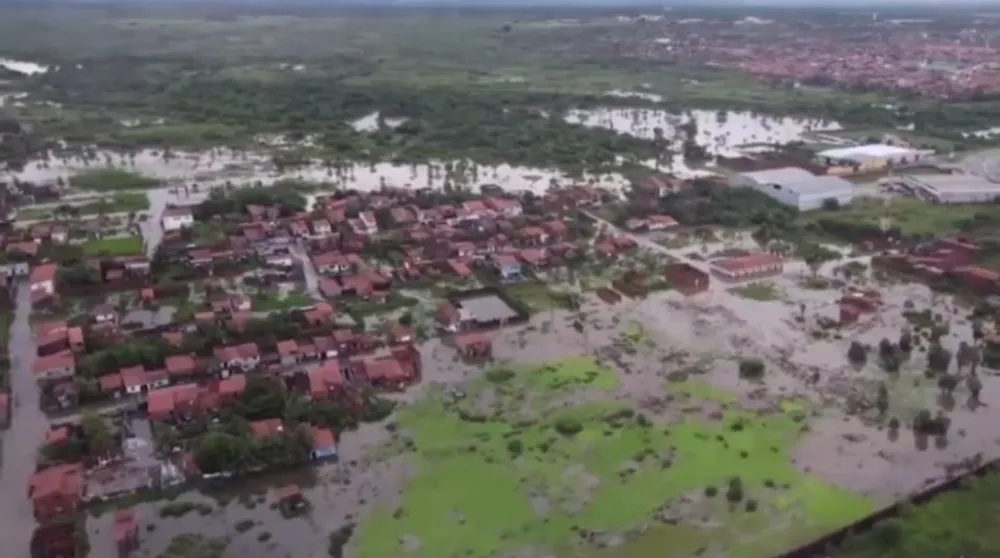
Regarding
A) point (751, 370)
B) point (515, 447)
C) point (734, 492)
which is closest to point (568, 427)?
point (515, 447)

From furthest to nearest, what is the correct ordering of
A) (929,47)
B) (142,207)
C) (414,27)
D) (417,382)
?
(414,27), (929,47), (142,207), (417,382)

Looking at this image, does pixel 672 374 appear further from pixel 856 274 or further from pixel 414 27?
pixel 414 27

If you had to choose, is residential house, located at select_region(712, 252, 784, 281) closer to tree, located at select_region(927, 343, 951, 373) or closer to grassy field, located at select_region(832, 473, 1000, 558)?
tree, located at select_region(927, 343, 951, 373)

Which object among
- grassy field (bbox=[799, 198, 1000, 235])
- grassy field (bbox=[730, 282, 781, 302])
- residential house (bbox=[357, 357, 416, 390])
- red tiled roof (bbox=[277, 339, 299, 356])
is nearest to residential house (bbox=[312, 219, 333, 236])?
red tiled roof (bbox=[277, 339, 299, 356])

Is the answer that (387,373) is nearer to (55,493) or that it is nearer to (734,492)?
(55,493)

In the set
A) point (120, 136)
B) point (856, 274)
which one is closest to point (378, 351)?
point (856, 274)
